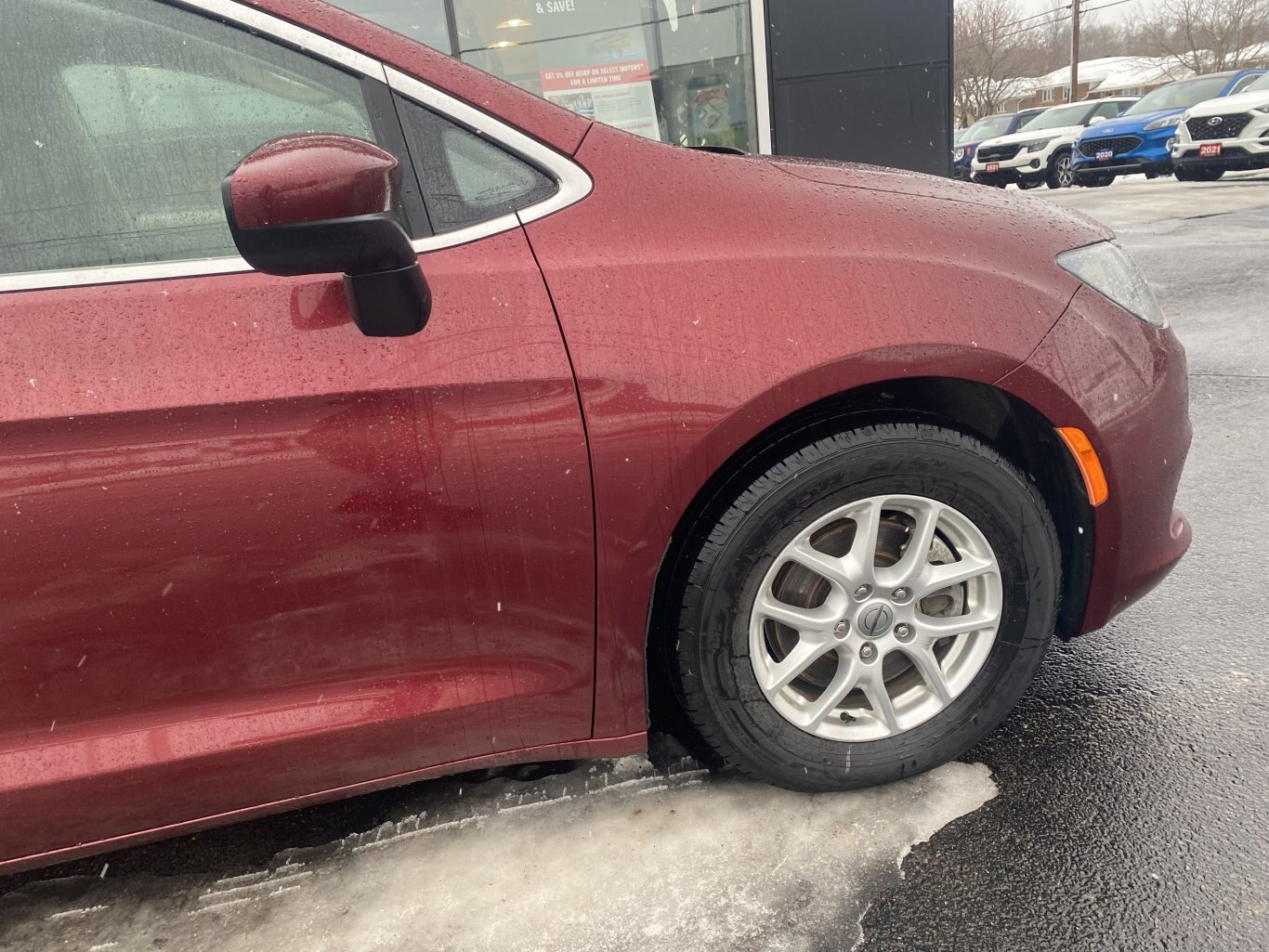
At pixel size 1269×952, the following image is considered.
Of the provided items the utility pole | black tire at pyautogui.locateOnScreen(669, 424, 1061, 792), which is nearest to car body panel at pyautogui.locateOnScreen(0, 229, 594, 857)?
black tire at pyautogui.locateOnScreen(669, 424, 1061, 792)

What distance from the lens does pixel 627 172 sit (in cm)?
166

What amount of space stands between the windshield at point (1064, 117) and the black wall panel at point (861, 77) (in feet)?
48.8

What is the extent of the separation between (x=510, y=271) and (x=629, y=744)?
3.03 ft

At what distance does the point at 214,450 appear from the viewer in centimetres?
143

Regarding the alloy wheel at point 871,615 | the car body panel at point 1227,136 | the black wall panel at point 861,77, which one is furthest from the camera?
the car body panel at point 1227,136

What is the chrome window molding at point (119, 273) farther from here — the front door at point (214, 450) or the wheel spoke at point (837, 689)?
the wheel spoke at point (837, 689)

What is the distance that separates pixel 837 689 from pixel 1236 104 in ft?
50.9

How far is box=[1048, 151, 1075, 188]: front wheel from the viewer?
59.2ft

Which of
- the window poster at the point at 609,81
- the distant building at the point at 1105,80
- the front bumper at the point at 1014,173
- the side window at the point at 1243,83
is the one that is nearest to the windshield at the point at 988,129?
the front bumper at the point at 1014,173

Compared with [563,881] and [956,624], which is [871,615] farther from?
[563,881]

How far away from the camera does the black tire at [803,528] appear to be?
5.52ft

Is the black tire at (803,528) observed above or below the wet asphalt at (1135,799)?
above

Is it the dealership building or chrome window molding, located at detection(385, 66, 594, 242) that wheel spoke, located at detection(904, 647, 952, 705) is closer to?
chrome window molding, located at detection(385, 66, 594, 242)

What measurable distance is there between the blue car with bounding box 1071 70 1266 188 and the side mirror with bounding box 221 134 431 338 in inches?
682
